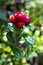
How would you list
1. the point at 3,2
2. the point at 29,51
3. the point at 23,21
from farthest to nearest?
the point at 3,2, the point at 29,51, the point at 23,21

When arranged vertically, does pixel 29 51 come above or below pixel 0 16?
below

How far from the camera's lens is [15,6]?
7.91 ft

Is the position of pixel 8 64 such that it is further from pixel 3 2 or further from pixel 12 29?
pixel 3 2

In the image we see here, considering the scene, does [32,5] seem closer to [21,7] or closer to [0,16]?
[21,7]

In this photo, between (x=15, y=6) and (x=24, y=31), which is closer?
(x=24, y=31)

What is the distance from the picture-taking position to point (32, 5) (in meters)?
2.31

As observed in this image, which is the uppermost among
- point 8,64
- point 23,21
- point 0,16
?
point 23,21

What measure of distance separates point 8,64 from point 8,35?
0.95 ft

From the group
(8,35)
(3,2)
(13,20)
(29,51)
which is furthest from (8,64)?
(3,2)

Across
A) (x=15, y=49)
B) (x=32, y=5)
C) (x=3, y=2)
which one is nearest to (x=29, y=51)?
(x=15, y=49)

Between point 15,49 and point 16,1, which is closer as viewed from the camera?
point 15,49

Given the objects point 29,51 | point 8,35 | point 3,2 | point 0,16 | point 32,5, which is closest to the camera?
point 8,35

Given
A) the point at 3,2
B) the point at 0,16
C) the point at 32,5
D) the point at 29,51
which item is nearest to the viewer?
the point at 29,51

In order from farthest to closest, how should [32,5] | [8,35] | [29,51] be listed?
[32,5]
[29,51]
[8,35]
